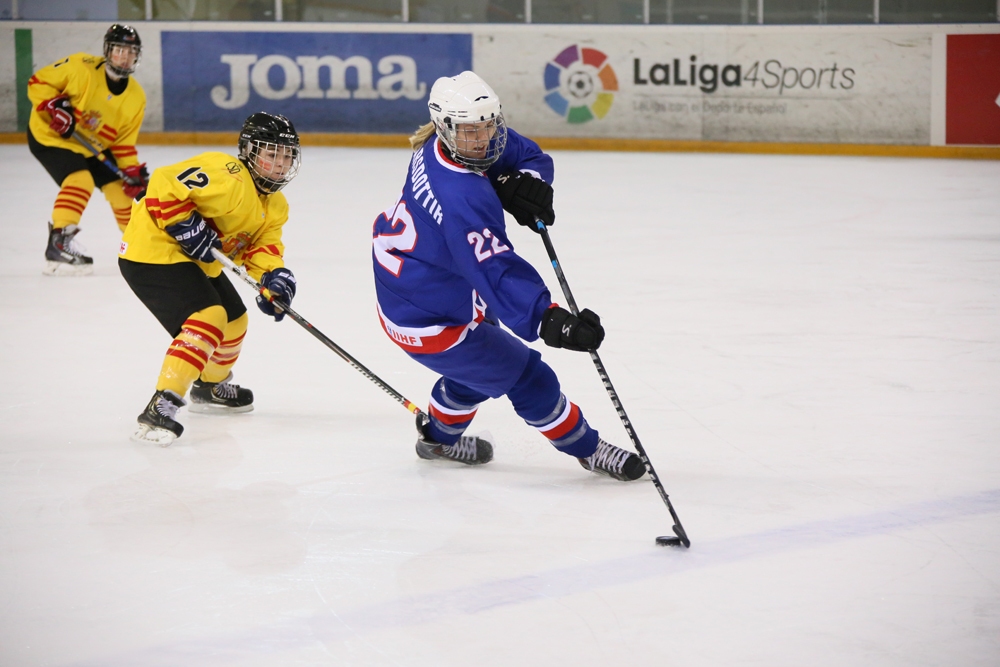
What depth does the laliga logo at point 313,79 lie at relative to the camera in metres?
9.73

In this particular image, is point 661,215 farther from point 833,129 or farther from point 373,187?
point 833,129

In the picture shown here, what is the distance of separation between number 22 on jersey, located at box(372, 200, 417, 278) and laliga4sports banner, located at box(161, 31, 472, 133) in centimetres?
723

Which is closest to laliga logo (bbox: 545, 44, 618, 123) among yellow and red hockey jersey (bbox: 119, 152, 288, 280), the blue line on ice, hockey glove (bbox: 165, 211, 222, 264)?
yellow and red hockey jersey (bbox: 119, 152, 288, 280)

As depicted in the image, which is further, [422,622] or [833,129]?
[833,129]

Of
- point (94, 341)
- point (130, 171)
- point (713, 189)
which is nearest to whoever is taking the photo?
point (94, 341)

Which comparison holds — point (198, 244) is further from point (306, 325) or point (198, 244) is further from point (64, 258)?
point (64, 258)

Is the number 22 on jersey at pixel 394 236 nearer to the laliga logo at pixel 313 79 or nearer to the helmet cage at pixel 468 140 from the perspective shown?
the helmet cage at pixel 468 140

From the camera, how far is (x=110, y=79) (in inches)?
207

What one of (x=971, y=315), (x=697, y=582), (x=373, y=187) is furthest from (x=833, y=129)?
(x=697, y=582)

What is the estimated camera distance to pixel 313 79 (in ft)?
32.1

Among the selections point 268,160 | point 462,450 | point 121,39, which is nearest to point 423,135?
point 268,160

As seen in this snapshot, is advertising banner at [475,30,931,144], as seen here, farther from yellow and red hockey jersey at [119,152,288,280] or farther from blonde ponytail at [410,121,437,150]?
blonde ponytail at [410,121,437,150]

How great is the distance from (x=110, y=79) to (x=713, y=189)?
155 inches

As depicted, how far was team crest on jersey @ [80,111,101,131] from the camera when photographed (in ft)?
17.0
